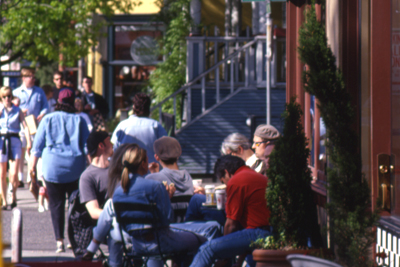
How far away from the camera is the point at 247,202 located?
556 centimetres

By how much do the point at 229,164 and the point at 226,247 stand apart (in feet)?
2.69

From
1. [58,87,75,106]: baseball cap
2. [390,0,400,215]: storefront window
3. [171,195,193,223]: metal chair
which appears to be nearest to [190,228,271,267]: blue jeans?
[171,195,193,223]: metal chair

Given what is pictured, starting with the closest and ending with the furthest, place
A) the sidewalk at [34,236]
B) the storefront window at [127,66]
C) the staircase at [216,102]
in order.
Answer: the sidewalk at [34,236] → the staircase at [216,102] → the storefront window at [127,66]

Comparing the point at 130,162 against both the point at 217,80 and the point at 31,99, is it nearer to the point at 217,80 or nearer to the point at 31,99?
the point at 31,99

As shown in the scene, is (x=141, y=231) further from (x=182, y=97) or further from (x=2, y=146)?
(x=182, y=97)

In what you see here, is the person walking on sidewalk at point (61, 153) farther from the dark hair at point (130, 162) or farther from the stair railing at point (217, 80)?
the stair railing at point (217, 80)

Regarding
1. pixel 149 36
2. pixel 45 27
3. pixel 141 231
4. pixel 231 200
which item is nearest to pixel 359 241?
pixel 231 200

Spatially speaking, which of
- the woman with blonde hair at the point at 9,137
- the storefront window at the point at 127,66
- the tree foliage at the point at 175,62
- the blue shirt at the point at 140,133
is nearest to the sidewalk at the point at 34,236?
the woman with blonde hair at the point at 9,137

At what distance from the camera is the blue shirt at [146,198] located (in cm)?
529

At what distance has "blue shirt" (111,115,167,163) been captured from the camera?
25.6ft

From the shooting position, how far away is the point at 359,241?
4363 millimetres

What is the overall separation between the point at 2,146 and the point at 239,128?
5.29m

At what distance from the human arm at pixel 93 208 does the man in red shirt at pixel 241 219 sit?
1180 millimetres

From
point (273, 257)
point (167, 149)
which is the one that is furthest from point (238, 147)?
point (273, 257)
